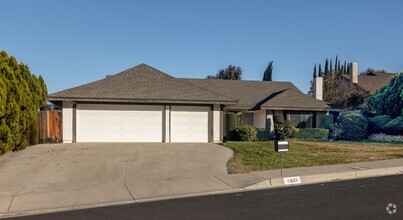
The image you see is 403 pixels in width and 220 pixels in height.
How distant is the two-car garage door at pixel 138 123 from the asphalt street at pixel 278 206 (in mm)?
13361

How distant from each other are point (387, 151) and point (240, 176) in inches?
399

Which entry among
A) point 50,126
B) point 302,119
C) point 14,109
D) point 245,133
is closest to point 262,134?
point 245,133

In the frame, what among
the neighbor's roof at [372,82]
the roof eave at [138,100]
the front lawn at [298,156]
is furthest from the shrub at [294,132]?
the neighbor's roof at [372,82]

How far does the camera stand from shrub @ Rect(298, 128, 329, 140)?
104 feet

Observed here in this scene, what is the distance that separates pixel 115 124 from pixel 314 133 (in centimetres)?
1525

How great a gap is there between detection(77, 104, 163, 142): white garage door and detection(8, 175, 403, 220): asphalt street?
13.5 m

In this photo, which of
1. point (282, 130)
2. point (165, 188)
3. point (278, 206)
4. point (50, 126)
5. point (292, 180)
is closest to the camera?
point (278, 206)

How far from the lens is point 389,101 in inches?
1287

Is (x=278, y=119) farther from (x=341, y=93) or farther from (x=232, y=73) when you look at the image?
(x=232, y=73)

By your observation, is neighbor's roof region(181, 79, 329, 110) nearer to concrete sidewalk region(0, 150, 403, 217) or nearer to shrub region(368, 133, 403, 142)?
shrub region(368, 133, 403, 142)

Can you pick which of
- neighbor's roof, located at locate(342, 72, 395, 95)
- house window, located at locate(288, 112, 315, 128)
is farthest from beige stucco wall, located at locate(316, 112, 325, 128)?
neighbor's roof, located at locate(342, 72, 395, 95)

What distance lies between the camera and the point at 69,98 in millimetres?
23547

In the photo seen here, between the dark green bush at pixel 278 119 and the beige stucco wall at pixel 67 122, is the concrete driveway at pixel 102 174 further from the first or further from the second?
the dark green bush at pixel 278 119

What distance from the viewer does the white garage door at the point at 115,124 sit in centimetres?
2383
